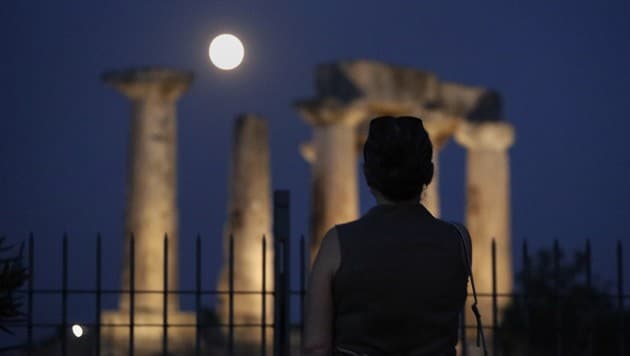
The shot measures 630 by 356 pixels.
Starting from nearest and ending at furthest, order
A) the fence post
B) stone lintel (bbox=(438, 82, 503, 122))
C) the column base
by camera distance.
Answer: the fence post, the column base, stone lintel (bbox=(438, 82, 503, 122))

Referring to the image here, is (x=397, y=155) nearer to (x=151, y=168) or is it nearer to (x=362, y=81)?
(x=362, y=81)

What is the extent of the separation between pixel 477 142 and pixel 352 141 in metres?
3.88

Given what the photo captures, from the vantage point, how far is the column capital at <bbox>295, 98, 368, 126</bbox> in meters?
29.4

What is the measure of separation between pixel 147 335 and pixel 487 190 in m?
9.61

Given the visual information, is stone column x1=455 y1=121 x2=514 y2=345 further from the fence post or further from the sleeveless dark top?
the sleeveless dark top

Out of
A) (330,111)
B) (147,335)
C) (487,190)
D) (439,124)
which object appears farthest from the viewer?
(487,190)

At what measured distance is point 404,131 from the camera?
13.1ft

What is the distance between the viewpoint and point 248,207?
32.7 meters

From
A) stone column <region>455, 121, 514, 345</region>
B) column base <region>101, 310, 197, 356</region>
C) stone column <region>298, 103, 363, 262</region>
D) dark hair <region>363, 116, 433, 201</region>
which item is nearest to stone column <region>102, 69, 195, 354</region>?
column base <region>101, 310, 197, 356</region>

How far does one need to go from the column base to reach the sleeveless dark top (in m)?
22.2

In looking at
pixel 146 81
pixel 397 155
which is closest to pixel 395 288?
pixel 397 155

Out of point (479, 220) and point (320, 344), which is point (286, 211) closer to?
point (320, 344)

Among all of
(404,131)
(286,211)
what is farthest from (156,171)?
(404,131)

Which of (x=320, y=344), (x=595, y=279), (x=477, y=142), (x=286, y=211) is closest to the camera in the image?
(x=320, y=344)
